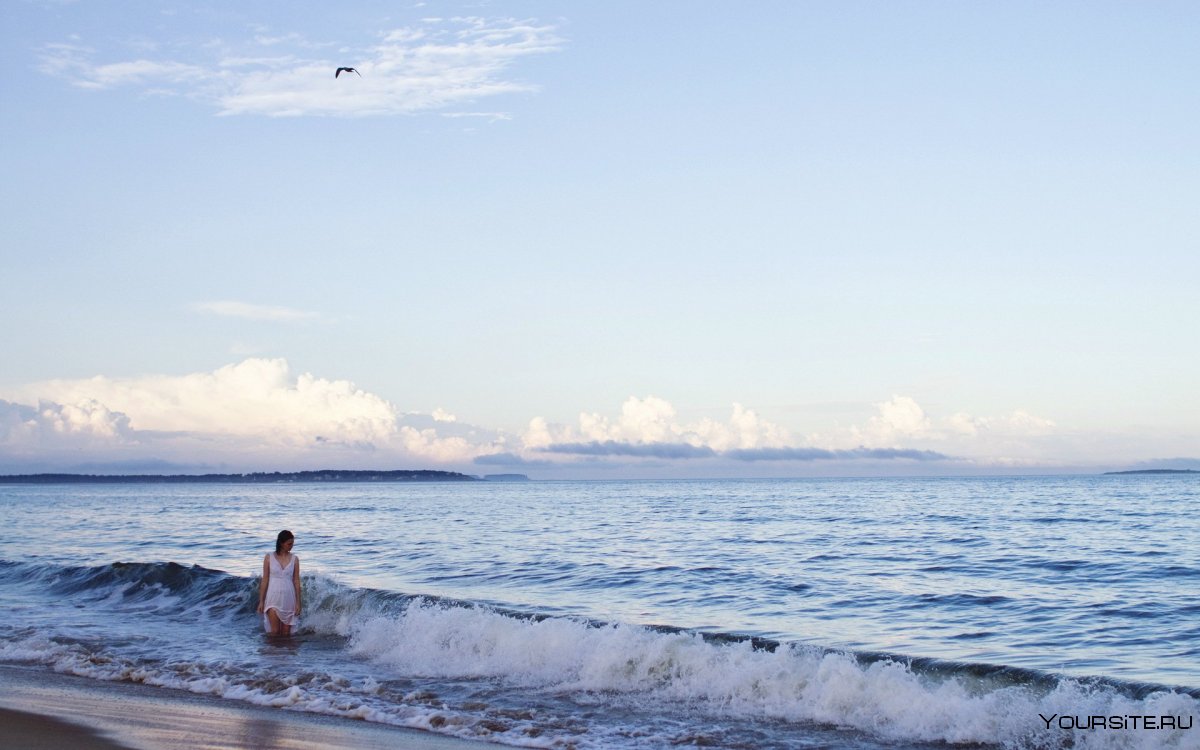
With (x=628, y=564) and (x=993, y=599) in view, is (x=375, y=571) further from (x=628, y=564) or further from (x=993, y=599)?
(x=993, y=599)

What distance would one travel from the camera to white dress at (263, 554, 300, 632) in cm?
1577

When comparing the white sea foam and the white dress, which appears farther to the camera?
the white dress

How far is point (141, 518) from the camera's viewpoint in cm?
5331

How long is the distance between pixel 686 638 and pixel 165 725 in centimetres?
650

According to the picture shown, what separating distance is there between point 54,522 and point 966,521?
45.7 meters

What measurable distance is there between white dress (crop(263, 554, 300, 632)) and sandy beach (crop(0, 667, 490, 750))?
3.85m

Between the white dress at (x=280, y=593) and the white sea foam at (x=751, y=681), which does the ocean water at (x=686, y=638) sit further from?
the white dress at (x=280, y=593)

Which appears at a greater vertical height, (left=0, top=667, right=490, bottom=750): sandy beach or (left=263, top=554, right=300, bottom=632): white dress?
(left=263, top=554, right=300, bottom=632): white dress

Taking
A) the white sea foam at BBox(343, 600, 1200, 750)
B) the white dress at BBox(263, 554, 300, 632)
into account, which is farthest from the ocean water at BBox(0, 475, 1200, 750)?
the white dress at BBox(263, 554, 300, 632)

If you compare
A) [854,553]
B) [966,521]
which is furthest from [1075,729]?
[966,521]

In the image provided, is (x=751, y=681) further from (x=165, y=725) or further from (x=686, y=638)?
(x=165, y=725)

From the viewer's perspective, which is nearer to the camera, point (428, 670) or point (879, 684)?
point (879, 684)

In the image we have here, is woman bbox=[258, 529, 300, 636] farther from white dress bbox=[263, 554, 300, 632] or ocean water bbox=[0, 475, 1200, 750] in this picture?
ocean water bbox=[0, 475, 1200, 750]

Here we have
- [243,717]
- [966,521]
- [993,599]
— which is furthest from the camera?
[966,521]
